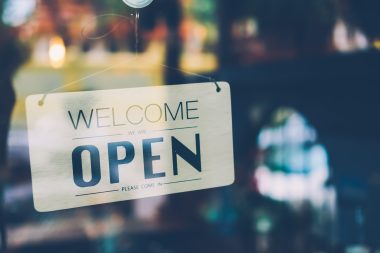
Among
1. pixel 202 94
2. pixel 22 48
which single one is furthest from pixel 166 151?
pixel 22 48

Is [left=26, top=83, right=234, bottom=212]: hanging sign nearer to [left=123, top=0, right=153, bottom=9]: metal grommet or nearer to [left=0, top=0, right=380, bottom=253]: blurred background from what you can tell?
[left=0, top=0, right=380, bottom=253]: blurred background

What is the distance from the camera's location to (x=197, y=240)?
59.9 inches

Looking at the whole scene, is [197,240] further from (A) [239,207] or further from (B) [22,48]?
(B) [22,48]

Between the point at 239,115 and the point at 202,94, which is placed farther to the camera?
the point at 239,115

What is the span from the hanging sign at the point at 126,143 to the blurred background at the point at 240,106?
0.11 feet

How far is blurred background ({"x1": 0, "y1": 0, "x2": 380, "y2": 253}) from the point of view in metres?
1.27

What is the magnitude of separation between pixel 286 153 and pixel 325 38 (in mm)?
419

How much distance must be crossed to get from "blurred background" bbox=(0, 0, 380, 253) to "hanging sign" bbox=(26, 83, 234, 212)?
3cm

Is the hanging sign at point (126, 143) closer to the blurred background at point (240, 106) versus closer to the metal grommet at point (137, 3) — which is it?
the blurred background at point (240, 106)

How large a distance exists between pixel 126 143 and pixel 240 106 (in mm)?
391

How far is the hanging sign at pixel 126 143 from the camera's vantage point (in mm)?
1217

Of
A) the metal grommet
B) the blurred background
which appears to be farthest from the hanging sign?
the metal grommet

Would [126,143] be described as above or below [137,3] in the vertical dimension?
below

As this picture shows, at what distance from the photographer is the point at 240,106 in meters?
1.50
